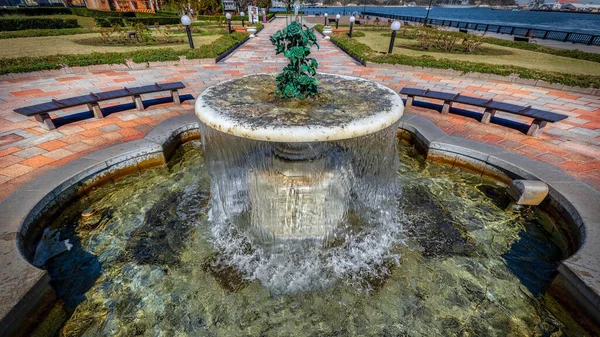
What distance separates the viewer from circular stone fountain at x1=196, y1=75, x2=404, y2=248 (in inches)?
110

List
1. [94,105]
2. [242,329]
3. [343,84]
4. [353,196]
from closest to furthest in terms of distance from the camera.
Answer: [242,329] < [353,196] < [343,84] < [94,105]

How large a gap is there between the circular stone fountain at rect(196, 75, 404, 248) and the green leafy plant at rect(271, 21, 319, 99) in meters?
0.14

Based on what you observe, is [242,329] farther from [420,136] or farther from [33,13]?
[33,13]

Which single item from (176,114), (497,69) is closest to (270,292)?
(176,114)

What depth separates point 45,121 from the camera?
17.1 feet

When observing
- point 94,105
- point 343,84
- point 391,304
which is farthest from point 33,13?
point 391,304

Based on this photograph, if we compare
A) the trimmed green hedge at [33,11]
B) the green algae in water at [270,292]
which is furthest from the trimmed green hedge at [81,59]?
the trimmed green hedge at [33,11]

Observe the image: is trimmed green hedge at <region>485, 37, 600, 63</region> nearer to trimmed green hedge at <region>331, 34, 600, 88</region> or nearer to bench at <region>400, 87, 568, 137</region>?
trimmed green hedge at <region>331, 34, 600, 88</region>

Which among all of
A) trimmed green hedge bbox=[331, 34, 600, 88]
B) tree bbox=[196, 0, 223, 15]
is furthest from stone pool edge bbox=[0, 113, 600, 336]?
tree bbox=[196, 0, 223, 15]

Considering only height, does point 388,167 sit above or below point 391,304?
above

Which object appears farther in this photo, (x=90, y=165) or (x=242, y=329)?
(x=90, y=165)

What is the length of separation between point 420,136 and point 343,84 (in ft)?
7.64

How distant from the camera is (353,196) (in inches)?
141

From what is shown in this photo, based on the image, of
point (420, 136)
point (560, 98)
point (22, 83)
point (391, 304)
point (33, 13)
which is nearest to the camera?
point (391, 304)
